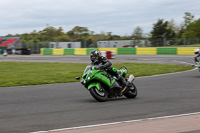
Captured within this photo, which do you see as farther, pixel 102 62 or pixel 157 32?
→ pixel 157 32

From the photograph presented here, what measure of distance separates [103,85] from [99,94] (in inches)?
15.0

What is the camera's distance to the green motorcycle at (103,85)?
28.4 feet

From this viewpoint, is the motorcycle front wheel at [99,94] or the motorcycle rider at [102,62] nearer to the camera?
the motorcycle front wheel at [99,94]

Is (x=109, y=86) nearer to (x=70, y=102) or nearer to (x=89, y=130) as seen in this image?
(x=70, y=102)

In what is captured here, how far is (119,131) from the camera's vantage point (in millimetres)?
5543

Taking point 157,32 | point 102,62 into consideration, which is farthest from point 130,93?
point 157,32

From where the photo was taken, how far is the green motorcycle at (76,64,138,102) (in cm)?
866

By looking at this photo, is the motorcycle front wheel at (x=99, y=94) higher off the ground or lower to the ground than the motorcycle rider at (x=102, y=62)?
lower

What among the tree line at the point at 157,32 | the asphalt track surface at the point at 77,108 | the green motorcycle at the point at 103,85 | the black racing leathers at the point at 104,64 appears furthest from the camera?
the tree line at the point at 157,32

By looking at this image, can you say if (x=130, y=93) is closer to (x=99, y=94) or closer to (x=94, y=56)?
(x=99, y=94)

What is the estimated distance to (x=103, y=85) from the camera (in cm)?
908

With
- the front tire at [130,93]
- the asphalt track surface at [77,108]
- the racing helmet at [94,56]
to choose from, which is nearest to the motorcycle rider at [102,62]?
the racing helmet at [94,56]

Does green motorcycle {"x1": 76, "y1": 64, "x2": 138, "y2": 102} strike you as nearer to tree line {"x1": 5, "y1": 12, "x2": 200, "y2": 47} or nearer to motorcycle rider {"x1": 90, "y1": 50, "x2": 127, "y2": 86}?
motorcycle rider {"x1": 90, "y1": 50, "x2": 127, "y2": 86}

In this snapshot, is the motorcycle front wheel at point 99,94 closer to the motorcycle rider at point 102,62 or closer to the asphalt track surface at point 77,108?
the asphalt track surface at point 77,108
